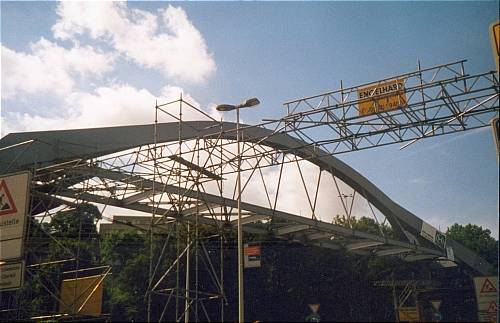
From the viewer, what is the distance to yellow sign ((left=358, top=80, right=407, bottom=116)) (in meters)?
19.9

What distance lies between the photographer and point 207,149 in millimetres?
23812

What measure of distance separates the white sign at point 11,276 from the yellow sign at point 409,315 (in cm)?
3341

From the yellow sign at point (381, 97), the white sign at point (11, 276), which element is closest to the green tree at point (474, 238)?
the yellow sign at point (381, 97)

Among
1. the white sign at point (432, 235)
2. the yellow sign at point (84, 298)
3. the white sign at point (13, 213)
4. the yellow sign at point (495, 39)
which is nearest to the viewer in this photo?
the yellow sign at point (495, 39)

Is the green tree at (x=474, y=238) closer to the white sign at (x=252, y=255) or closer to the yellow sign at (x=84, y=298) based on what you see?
the white sign at (x=252, y=255)

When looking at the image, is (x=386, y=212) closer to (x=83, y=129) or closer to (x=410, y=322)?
(x=410, y=322)

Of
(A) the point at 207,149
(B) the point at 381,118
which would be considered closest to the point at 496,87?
(B) the point at 381,118

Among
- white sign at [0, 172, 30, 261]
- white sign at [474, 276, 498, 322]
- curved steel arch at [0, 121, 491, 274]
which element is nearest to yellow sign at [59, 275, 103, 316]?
curved steel arch at [0, 121, 491, 274]

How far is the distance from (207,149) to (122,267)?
26606 mm

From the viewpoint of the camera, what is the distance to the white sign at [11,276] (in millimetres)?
15023

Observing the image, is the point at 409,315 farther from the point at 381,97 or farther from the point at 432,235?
the point at 381,97

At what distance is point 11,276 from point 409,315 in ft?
112

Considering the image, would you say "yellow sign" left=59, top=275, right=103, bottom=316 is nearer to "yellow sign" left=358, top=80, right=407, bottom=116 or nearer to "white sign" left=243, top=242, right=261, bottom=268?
"white sign" left=243, top=242, right=261, bottom=268

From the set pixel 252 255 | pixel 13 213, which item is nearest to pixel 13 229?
pixel 13 213
